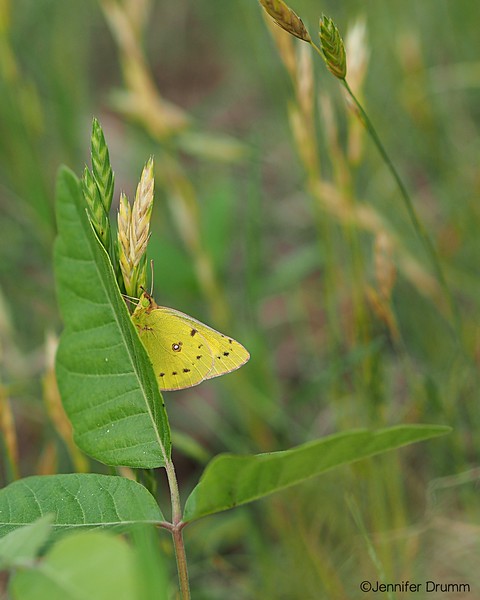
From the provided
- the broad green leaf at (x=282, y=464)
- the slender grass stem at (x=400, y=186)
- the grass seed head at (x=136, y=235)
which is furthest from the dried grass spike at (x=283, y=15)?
the broad green leaf at (x=282, y=464)

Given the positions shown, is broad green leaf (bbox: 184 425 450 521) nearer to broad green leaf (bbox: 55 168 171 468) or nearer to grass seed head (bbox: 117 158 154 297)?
broad green leaf (bbox: 55 168 171 468)

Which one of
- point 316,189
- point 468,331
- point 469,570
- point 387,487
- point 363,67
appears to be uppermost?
point 363,67

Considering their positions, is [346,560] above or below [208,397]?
below

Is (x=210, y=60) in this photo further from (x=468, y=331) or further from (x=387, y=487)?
(x=387, y=487)

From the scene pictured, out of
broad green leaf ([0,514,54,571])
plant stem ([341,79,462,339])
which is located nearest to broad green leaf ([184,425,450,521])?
broad green leaf ([0,514,54,571])

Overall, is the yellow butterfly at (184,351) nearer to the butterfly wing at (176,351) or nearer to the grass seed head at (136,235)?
the butterfly wing at (176,351)

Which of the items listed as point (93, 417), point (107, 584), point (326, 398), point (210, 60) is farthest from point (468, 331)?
point (210, 60)

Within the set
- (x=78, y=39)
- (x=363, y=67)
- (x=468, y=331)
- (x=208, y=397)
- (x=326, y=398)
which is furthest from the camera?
(x=78, y=39)
